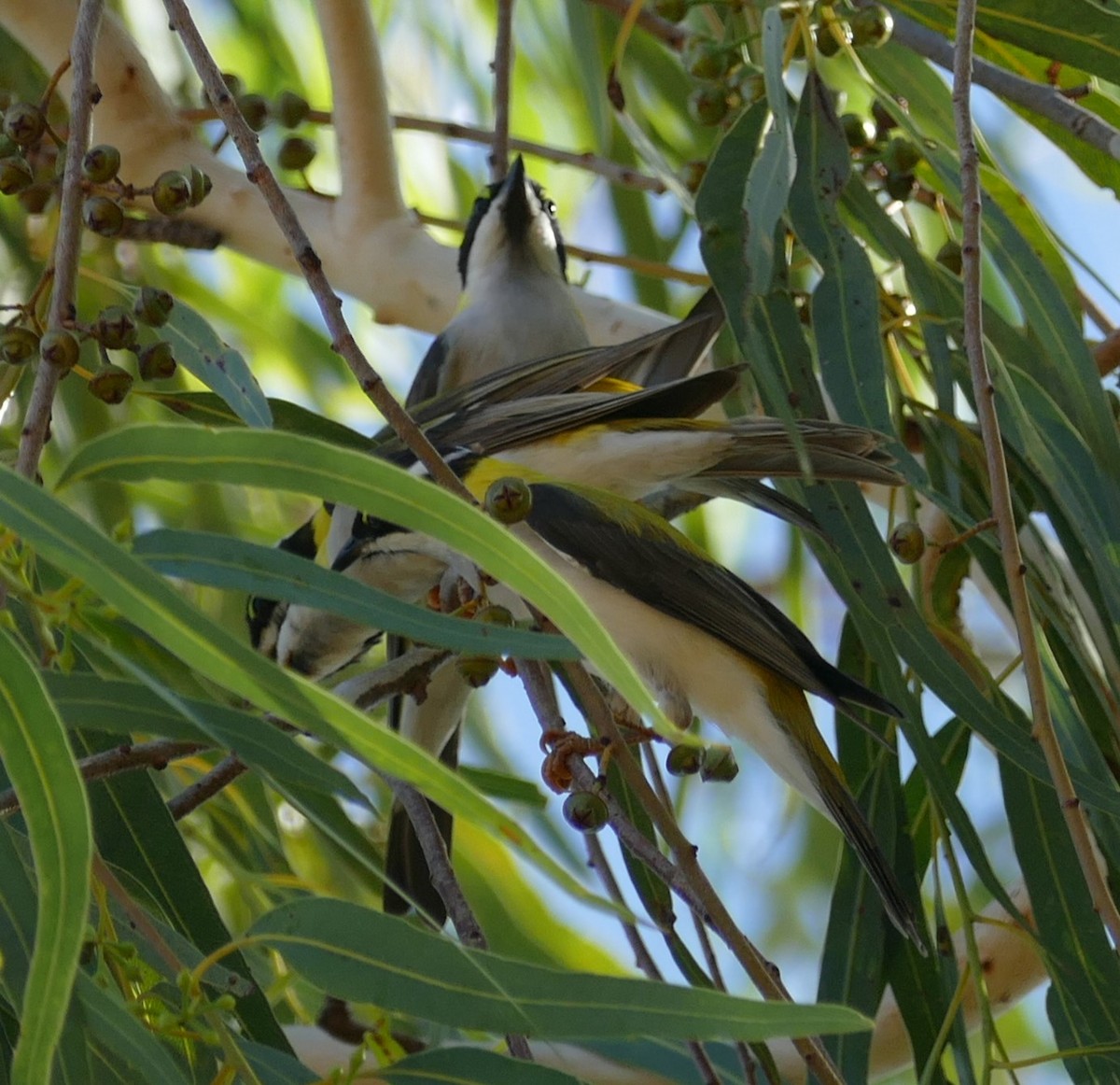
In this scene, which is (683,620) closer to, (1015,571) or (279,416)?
(279,416)

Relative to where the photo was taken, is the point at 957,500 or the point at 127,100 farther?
the point at 127,100

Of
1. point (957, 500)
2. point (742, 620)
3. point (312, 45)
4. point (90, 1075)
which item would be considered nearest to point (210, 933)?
point (90, 1075)

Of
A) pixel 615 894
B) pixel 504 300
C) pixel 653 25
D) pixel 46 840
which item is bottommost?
pixel 46 840

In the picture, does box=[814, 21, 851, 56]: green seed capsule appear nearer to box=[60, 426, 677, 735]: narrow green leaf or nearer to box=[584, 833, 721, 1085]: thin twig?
box=[584, 833, 721, 1085]: thin twig

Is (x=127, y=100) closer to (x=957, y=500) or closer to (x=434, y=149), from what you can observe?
(x=434, y=149)

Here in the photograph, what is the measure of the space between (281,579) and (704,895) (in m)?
0.37

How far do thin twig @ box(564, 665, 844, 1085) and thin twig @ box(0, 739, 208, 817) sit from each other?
323 mm

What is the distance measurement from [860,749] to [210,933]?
2.53ft

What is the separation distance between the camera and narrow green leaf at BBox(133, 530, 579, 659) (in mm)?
1025

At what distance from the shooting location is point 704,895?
117cm

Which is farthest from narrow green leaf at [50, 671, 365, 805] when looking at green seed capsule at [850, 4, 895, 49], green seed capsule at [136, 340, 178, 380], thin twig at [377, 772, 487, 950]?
green seed capsule at [850, 4, 895, 49]

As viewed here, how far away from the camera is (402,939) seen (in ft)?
3.41

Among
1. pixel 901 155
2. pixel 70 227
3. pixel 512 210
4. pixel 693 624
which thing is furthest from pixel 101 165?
pixel 512 210

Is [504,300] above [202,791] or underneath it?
above
